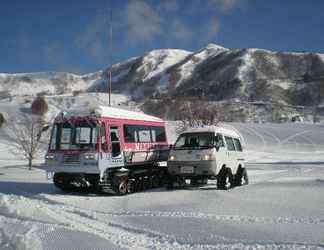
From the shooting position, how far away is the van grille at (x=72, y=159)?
48.9 feet

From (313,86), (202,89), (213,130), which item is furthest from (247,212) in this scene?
(202,89)

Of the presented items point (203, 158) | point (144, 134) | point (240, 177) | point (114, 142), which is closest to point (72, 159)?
point (114, 142)

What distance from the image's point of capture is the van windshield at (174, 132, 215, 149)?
16062mm

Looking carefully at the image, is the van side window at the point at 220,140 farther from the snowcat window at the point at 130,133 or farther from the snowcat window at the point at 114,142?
the snowcat window at the point at 114,142

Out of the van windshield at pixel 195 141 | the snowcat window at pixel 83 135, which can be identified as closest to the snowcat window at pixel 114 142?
the snowcat window at pixel 83 135

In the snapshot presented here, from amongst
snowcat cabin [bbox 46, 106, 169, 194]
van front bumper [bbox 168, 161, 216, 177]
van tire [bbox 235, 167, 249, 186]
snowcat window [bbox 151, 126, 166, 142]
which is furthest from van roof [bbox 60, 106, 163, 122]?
van tire [bbox 235, 167, 249, 186]

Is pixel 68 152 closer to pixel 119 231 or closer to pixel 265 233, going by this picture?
pixel 119 231

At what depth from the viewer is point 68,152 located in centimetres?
1512

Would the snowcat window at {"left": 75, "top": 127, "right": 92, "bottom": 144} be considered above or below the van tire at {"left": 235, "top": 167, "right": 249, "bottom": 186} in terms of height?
above

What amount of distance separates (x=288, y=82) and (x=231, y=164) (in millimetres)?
156035

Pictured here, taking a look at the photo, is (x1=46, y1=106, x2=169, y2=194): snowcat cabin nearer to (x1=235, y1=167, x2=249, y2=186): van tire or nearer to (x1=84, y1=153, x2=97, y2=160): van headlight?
(x1=84, y1=153, x2=97, y2=160): van headlight

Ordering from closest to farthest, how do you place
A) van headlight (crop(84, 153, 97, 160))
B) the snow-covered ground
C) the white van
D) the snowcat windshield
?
the snow-covered ground < van headlight (crop(84, 153, 97, 160)) < the snowcat windshield < the white van

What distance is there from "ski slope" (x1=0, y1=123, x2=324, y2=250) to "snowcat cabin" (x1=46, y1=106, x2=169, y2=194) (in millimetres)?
763

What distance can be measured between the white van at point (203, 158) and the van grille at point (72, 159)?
321 centimetres
